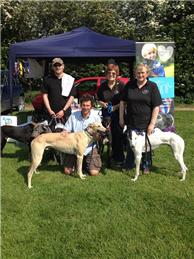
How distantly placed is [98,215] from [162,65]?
473cm

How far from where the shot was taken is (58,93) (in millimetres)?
6625

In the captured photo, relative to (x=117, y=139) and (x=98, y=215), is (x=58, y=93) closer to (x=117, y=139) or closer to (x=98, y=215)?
(x=117, y=139)

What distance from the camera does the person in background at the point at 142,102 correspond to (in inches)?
231

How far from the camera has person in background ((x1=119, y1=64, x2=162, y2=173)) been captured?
5855 mm

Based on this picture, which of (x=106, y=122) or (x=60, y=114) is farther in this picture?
(x=106, y=122)

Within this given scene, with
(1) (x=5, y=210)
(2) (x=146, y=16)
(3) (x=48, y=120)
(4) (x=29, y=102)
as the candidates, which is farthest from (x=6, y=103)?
(2) (x=146, y=16)

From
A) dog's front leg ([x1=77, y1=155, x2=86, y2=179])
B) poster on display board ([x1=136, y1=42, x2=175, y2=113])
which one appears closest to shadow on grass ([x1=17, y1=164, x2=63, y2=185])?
dog's front leg ([x1=77, y1=155, x2=86, y2=179])

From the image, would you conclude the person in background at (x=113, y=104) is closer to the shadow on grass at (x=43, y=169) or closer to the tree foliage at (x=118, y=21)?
the shadow on grass at (x=43, y=169)

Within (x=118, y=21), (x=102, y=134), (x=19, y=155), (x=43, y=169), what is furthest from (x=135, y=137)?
(x=118, y=21)

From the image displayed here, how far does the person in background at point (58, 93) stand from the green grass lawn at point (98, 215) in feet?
3.21

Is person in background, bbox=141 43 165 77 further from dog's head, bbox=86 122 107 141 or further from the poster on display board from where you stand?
dog's head, bbox=86 122 107 141

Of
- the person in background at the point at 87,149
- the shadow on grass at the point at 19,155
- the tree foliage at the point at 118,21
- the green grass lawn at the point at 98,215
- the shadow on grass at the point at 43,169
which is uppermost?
the tree foliage at the point at 118,21

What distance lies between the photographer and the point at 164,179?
19.9 feet

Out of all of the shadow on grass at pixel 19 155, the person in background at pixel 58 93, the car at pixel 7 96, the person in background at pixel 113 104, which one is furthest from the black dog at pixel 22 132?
the car at pixel 7 96
